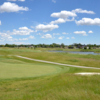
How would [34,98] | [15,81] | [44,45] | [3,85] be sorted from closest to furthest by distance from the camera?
[34,98]
[3,85]
[15,81]
[44,45]

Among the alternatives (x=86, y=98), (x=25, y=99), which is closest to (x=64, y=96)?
(x=86, y=98)

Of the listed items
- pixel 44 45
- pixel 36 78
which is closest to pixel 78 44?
pixel 44 45

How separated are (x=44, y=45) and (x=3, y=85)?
175272mm

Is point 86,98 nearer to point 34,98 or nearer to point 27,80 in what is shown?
point 34,98

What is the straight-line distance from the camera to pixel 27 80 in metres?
9.58

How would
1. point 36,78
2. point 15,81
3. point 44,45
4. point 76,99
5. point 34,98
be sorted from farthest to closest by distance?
point 44,45
point 36,78
point 15,81
point 34,98
point 76,99

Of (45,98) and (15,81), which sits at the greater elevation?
(45,98)

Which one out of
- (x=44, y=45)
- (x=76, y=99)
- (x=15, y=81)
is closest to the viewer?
(x=76, y=99)

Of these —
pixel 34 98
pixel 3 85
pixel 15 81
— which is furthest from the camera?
pixel 15 81

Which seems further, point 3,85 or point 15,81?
point 15,81

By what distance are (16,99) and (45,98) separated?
1.05 m

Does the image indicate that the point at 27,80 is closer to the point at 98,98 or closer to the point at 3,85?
the point at 3,85

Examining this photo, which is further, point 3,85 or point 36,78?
point 36,78

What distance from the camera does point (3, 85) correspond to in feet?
27.5
